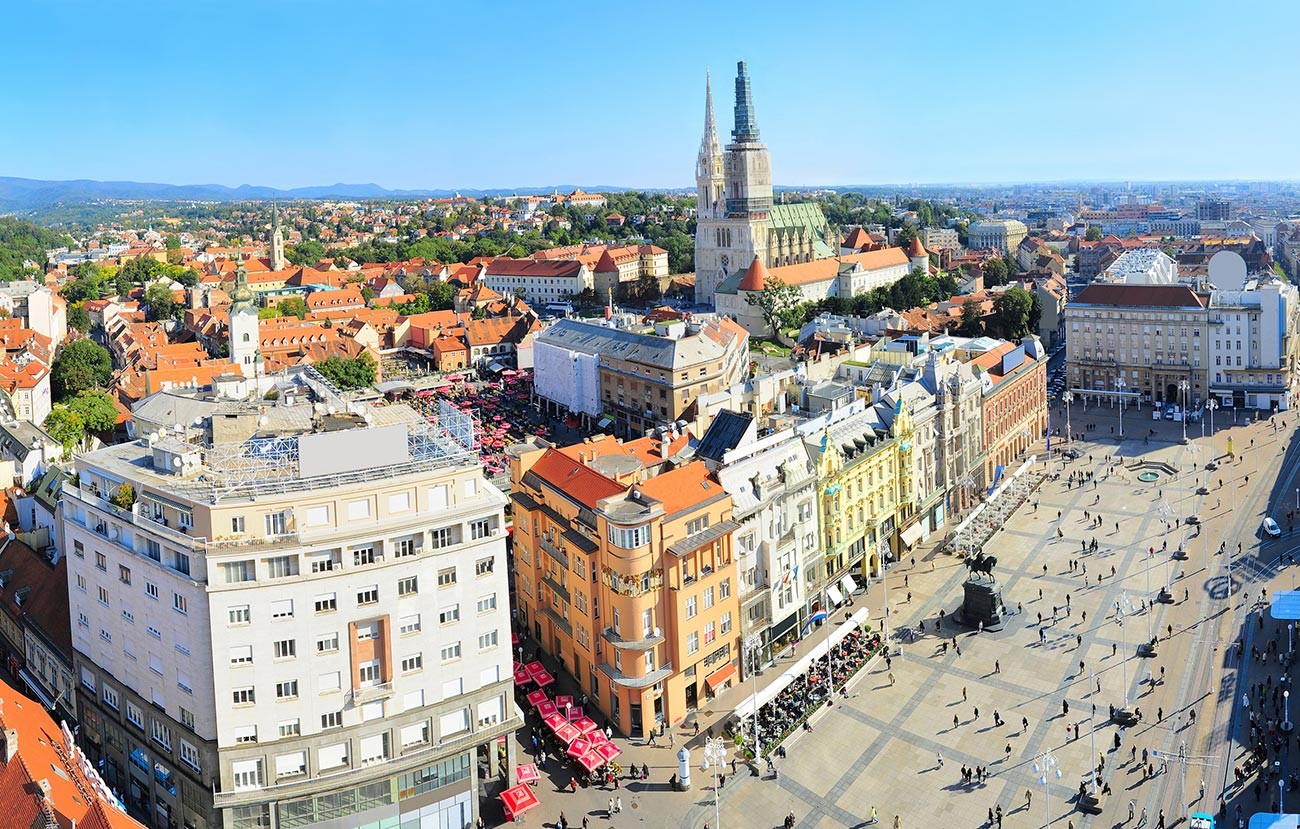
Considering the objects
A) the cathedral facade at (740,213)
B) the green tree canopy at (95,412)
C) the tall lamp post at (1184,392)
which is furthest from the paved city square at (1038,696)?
the cathedral facade at (740,213)

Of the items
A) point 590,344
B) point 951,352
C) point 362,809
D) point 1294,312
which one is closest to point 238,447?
point 362,809

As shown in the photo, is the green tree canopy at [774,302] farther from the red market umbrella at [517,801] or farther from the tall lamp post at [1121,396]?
the red market umbrella at [517,801]

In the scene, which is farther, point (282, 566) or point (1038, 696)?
point (1038, 696)

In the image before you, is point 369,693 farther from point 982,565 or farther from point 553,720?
point 982,565

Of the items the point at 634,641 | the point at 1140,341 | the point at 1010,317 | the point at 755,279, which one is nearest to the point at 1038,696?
the point at 634,641

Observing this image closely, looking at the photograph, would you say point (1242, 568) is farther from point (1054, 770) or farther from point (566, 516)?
point (566, 516)

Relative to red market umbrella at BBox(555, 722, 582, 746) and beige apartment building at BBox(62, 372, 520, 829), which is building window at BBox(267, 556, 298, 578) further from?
red market umbrella at BBox(555, 722, 582, 746)
